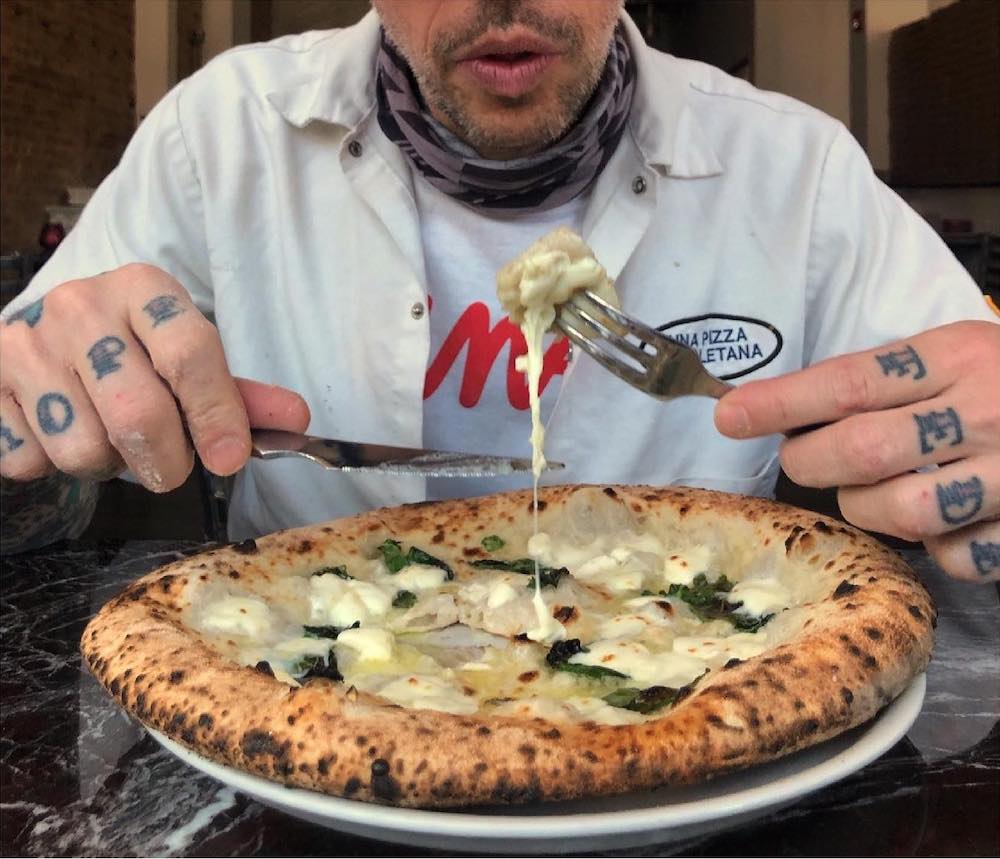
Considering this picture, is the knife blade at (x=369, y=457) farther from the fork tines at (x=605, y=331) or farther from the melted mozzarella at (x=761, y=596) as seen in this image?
the melted mozzarella at (x=761, y=596)

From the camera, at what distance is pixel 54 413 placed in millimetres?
1077

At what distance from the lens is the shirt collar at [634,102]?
1.86 metres

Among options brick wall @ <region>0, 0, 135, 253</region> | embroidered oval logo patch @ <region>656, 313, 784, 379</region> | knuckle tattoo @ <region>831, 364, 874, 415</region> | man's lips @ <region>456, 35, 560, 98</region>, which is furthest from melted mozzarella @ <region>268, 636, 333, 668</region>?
brick wall @ <region>0, 0, 135, 253</region>

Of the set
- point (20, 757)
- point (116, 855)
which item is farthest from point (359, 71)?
point (116, 855)

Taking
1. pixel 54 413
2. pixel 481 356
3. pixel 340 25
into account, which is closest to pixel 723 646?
pixel 54 413

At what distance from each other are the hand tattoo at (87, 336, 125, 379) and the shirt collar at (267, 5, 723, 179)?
36.6 inches

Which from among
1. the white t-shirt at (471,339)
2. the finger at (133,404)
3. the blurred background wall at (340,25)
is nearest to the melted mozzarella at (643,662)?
the finger at (133,404)

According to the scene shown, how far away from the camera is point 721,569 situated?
123cm

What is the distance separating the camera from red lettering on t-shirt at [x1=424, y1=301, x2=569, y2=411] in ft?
6.01

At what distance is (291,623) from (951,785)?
0.66m

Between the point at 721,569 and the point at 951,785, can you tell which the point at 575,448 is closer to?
the point at 721,569

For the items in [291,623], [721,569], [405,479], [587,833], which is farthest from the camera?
[405,479]

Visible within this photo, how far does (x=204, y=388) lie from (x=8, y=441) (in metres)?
0.29

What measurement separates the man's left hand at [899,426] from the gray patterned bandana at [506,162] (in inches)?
34.5
